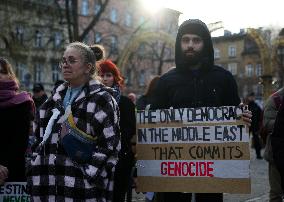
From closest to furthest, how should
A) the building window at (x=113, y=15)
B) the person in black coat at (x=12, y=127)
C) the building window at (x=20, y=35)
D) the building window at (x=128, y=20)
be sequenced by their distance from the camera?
the person in black coat at (x=12, y=127)
the building window at (x=20, y=35)
the building window at (x=113, y=15)
the building window at (x=128, y=20)

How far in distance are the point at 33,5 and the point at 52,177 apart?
26727 millimetres

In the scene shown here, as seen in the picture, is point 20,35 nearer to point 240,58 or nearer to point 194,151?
point 194,151

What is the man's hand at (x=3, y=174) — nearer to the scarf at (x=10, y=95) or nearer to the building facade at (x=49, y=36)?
the scarf at (x=10, y=95)

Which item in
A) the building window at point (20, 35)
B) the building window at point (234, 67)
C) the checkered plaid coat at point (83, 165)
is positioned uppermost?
the building window at point (20, 35)

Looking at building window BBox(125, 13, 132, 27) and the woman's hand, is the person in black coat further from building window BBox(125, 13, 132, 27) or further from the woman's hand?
building window BBox(125, 13, 132, 27)

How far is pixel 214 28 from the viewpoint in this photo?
2214 cm

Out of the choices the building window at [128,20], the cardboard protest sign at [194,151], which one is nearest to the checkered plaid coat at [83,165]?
the cardboard protest sign at [194,151]

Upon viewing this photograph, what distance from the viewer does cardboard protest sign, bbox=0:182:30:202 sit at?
4.57 metres

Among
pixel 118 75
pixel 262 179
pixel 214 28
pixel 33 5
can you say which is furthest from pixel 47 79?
pixel 118 75

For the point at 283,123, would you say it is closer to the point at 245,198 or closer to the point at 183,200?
the point at 183,200

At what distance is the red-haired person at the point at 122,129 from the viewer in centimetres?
554

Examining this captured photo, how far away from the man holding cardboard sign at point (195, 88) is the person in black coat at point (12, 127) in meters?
1.19

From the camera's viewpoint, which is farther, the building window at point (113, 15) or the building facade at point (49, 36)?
the building window at point (113, 15)

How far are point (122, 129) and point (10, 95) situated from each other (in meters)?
1.32
